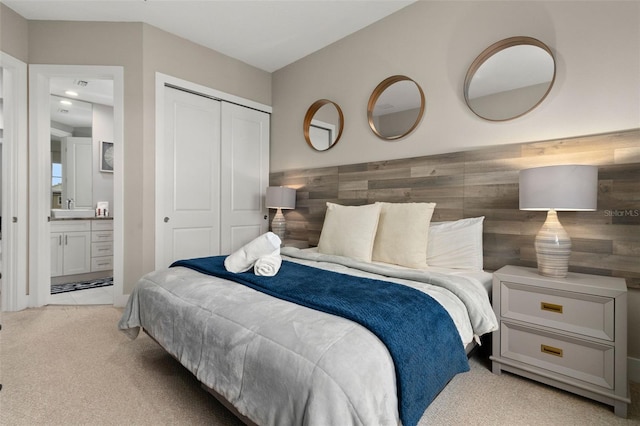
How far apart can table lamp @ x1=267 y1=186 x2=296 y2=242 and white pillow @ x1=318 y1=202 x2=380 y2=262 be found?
1.07 metres

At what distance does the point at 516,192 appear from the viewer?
7.50 feet

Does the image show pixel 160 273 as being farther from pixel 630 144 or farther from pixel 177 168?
pixel 630 144

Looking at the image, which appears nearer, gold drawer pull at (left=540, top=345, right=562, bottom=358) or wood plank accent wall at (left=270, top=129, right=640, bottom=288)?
gold drawer pull at (left=540, top=345, right=562, bottom=358)

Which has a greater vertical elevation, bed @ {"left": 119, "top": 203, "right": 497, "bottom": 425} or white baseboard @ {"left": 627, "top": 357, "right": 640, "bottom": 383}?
bed @ {"left": 119, "top": 203, "right": 497, "bottom": 425}

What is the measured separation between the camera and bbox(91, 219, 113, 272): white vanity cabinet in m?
4.47

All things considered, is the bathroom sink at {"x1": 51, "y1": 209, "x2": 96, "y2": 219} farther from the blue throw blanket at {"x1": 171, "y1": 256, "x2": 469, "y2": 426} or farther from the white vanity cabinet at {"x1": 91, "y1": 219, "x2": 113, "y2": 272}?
the blue throw blanket at {"x1": 171, "y1": 256, "x2": 469, "y2": 426}

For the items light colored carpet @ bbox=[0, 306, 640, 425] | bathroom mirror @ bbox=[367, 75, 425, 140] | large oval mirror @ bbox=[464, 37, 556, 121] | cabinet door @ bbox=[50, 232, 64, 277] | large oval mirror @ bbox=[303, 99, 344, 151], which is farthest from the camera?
cabinet door @ bbox=[50, 232, 64, 277]

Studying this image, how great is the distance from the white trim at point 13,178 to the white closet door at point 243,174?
1875 millimetres

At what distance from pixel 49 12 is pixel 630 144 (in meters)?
4.84

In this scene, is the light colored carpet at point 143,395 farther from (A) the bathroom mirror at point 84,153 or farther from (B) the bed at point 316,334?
(A) the bathroom mirror at point 84,153

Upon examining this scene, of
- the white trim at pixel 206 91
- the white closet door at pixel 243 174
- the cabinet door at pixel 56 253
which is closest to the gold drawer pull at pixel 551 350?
the white closet door at pixel 243 174

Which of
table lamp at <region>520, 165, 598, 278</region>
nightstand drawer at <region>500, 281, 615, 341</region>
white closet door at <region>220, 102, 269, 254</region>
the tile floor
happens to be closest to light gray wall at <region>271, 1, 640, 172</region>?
white closet door at <region>220, 102, 269, 254</region>

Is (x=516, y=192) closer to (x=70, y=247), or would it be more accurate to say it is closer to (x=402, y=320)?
(x=402, y=320)

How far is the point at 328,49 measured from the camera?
11.9 ft
